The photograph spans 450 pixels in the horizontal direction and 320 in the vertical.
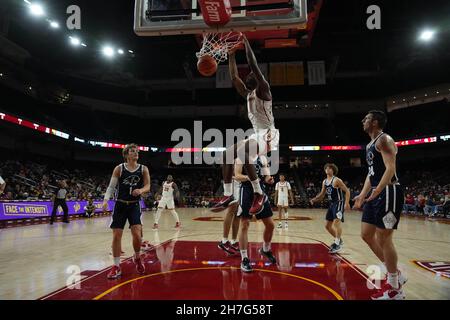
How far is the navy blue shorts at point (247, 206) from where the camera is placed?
4.82 m

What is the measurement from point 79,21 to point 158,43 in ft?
15.5

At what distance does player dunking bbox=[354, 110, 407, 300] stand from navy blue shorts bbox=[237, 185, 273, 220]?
5.15 feet

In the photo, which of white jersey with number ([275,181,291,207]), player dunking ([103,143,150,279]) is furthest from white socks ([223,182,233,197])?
white jersey with number ([275,181,291,207])

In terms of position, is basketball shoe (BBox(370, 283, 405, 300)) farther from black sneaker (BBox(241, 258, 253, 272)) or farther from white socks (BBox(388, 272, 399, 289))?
black sneaker (BBox(241, 258, 253, 272))

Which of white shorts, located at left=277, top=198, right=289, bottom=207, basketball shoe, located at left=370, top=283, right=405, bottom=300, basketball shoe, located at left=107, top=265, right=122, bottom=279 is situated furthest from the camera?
white shorts, located at left=277, top=198, right=289, bottom=207

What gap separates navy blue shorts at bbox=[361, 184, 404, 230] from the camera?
334 centimetres

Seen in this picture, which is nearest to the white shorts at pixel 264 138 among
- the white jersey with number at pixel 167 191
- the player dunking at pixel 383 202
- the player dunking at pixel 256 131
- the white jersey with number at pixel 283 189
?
the player dunking at pixel 256 131

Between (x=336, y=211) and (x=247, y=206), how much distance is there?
2.40m

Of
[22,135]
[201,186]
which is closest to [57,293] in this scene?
[22,135]

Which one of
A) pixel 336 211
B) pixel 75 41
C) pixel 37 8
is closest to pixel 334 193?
pixel 336 211

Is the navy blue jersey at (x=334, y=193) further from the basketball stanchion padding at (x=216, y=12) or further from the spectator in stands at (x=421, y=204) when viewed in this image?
the spectator in stands at (x=421, y=204)

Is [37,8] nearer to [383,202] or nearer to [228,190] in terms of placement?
[228,190]

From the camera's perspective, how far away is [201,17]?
524 centimetres

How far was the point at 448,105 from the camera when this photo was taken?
81.9 feet
